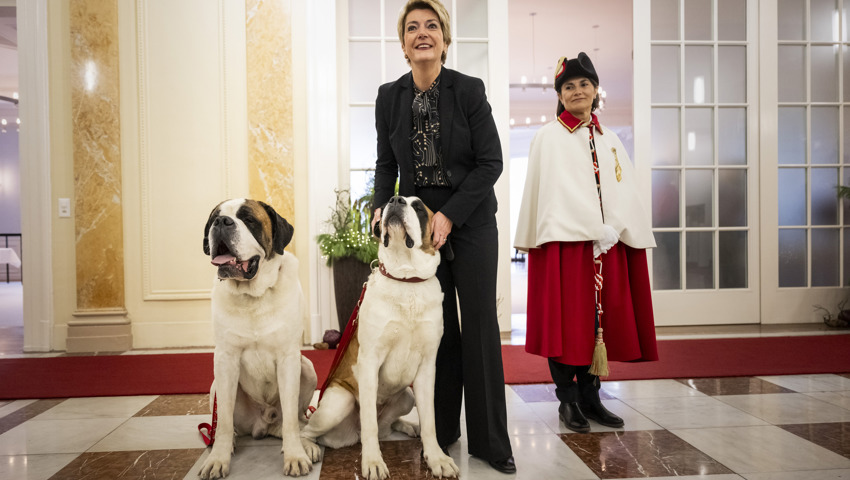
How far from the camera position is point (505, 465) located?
190 cm

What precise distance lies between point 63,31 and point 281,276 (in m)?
3.57

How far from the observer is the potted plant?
4.00 meters

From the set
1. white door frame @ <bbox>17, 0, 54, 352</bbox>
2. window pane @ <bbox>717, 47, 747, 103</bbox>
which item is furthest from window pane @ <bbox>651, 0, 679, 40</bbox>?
white door frame @ <bbox>17, 0, 54, 352</bbox>

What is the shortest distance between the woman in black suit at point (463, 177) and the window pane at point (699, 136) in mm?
3619

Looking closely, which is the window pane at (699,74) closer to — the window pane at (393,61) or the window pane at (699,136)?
the window pane at (699,136)

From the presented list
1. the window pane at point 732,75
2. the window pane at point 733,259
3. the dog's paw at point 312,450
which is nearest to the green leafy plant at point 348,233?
the dog's paw at point 312,450

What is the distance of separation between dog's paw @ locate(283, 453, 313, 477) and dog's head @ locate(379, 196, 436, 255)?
83cm

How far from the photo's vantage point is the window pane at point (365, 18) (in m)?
4.56

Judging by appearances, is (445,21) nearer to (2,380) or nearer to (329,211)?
(329,211)

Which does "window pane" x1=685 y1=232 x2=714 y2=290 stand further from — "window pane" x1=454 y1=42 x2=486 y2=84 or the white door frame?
the white door frame

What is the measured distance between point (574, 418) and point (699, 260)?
3173 millimetres

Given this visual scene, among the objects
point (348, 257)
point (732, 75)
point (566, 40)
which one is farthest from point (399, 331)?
point (566, 40)

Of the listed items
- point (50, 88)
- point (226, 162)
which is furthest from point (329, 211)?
point (50, 88)

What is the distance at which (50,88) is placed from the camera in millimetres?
4062
